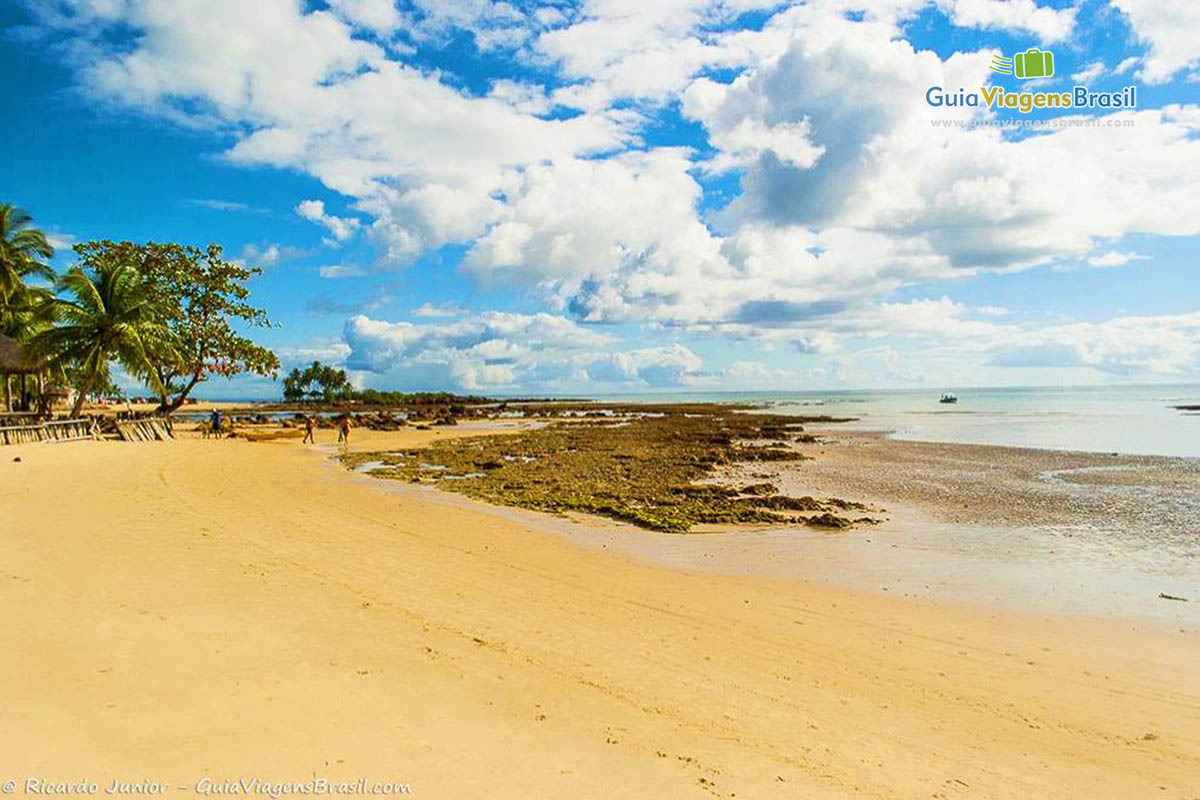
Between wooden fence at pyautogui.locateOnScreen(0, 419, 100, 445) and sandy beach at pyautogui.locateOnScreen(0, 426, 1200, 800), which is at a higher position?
wooden fence at pyautogui.locateOnScreen(0, 419, 100, 445)

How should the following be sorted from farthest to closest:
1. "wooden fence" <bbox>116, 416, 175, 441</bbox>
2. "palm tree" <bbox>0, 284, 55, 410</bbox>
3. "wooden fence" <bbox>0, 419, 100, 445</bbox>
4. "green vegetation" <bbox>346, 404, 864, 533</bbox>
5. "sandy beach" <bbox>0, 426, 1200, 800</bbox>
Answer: "palm tree" <bbox>0, 284, 55, 410</bbox> < "wooden fence" <bbox>116, 416, 175, 441</bbox> < "wooden fence" <bbox>0, 419, 100, 445</bbox> < "green vegetation" <bbox>346, 404, 864, 533</bbox> < "sandy beach" <bbox>0, 426, 1200, 800</bbox>

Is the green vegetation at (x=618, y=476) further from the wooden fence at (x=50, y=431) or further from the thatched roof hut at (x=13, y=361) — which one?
the thatched roof hut at (x=13, y=361)

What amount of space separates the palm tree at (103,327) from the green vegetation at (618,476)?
14.6 meters

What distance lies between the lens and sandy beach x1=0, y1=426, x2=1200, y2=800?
4254 millimetres

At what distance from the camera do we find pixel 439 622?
729cm

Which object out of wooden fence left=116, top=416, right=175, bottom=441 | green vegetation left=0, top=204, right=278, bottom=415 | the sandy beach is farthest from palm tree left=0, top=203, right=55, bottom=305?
the sandy beach

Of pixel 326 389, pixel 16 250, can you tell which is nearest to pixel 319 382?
pixel 326 389

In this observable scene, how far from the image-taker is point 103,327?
1281 inches

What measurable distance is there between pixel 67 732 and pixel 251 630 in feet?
7.41

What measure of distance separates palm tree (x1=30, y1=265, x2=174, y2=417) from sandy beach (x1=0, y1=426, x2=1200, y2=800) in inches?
1057

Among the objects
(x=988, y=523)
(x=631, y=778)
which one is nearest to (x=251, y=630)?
(x=631, y=778)

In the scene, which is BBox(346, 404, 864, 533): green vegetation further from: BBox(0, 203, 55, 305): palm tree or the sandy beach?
BBox(0, 203, 55, 305): palm tree

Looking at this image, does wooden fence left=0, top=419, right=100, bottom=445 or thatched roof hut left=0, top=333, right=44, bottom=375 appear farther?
thatched roof hut left=0, top=333, right=44, bottom=375

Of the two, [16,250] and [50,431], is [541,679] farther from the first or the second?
[16,250]
